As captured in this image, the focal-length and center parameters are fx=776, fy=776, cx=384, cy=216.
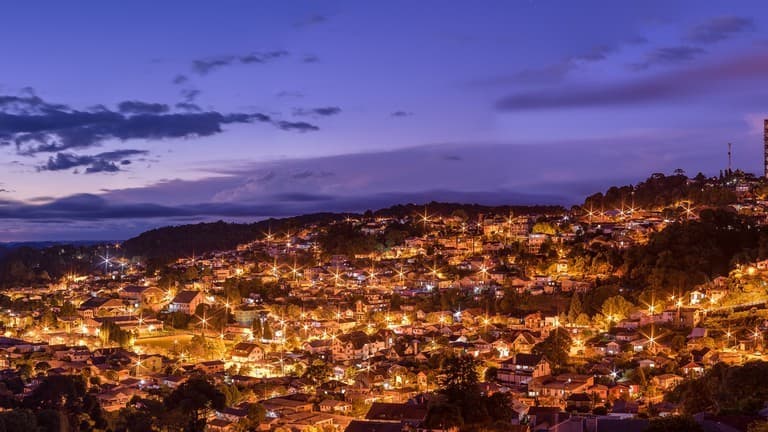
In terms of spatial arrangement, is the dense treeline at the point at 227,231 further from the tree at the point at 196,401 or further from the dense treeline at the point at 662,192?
the tree at the point at 196,401

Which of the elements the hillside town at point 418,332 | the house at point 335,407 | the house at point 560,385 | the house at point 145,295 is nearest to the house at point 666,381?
the hillside town at point 418,332

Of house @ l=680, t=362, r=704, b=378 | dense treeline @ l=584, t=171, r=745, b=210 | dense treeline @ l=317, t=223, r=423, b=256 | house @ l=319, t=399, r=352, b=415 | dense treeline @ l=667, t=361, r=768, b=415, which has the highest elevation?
dense treeline @ l=584, t=171, r=745, b=210

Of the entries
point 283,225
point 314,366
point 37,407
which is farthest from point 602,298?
point 283,225

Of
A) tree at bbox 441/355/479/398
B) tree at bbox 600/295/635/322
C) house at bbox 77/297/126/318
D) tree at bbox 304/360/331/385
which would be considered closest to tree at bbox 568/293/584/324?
tree at bbox 600/295/635/322

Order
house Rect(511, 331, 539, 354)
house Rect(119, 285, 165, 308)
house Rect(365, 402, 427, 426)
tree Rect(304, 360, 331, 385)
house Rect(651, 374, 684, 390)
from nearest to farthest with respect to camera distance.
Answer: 1. house Rect(365, 402, 427, 426)
2. house Rect(651, 374, 684, 390)
3. tree Rect(304, 360, 331, 385)
4. house Rect(511, 331, 539, 354)
5. house Rect(119, 285, 165, 308)

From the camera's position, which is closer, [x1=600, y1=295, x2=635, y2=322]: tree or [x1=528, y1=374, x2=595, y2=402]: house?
[x1=528, y1=374, x2=595, y2=402]: house

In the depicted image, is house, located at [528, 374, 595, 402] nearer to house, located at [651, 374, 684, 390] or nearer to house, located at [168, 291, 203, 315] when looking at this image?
house, located at [651, 374, 684, 390]

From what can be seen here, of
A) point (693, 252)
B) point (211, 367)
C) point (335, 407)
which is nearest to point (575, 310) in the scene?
point (693, 252)
